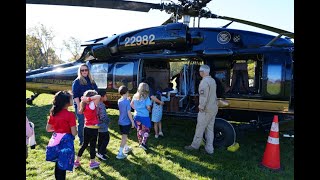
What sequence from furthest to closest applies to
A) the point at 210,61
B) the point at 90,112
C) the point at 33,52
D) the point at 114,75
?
the point at 33,52, the point at 114,75, the point at 210,61, the point at 90,112

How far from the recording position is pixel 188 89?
6.85 metres

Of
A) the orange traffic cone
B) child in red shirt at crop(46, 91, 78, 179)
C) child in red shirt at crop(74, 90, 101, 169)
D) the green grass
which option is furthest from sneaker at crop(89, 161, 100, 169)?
the orange traffic cone

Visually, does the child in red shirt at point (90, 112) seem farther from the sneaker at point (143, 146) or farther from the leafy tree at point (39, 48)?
the leafy tree at point (39, 48)

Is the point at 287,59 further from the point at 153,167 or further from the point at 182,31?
the point at 153,167

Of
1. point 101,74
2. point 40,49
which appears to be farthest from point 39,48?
point 101,74

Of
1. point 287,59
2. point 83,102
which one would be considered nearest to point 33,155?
point 83,102

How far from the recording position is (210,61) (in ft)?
21.2

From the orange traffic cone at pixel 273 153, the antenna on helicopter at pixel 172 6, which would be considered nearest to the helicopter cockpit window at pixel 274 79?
the antenna on helicopter at pixel 172 6

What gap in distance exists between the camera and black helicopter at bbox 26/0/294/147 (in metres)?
5.68

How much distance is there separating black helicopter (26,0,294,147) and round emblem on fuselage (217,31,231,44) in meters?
0.02

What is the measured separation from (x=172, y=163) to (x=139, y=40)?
3404mm

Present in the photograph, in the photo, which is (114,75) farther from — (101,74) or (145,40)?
(145,40)
